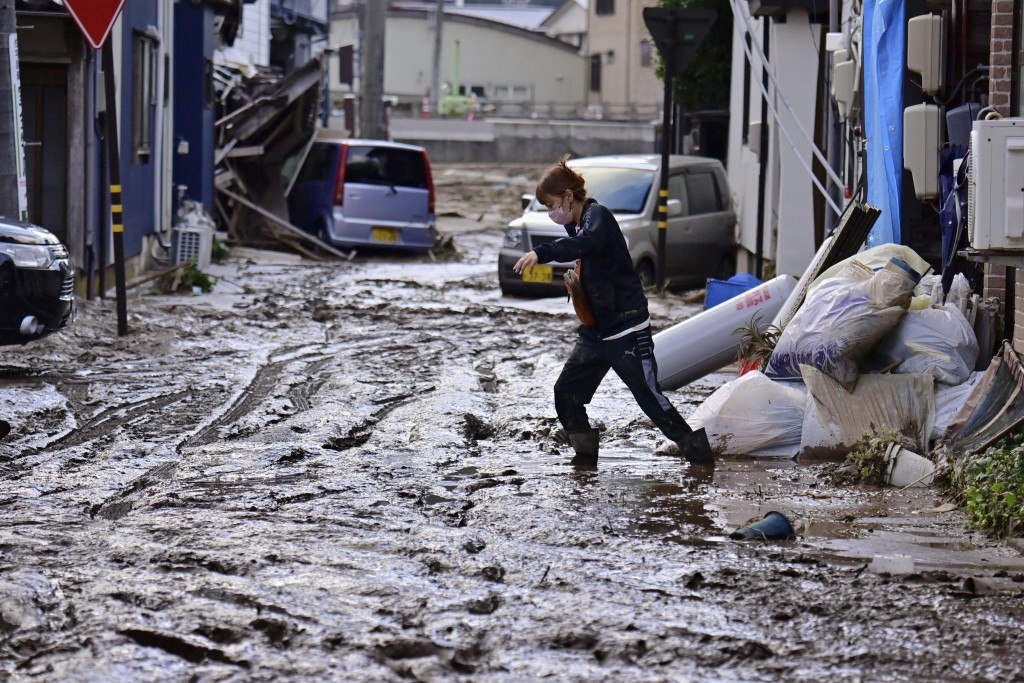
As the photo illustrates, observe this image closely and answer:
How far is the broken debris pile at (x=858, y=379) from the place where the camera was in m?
7.07

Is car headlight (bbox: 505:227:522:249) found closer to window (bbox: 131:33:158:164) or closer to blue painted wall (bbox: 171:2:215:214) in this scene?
window (bbox: 131:33:158:164)

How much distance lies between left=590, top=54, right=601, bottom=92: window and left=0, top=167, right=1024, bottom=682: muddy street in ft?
193

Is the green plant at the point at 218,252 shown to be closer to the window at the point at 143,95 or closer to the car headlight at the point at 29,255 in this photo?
the window at the point at 143,95

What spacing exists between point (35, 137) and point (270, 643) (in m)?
10.9

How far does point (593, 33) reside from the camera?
66.7 m

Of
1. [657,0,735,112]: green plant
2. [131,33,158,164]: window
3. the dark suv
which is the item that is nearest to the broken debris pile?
the dark suv

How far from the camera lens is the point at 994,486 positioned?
221 inches

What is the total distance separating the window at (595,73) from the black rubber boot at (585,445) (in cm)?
6121

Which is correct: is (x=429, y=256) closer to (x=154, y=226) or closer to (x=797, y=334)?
(x=154, y=226)

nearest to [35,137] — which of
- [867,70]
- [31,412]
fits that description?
[31,412]

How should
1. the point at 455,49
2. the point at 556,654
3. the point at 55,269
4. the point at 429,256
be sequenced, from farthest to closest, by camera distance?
the point at 455,49
the point at 429,256
the point at 55,269
the point at 556,654

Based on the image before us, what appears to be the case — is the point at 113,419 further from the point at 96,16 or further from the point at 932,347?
the point at 932,347

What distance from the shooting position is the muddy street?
12.9 ft

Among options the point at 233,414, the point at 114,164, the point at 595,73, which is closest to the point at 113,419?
the point at 233,414
